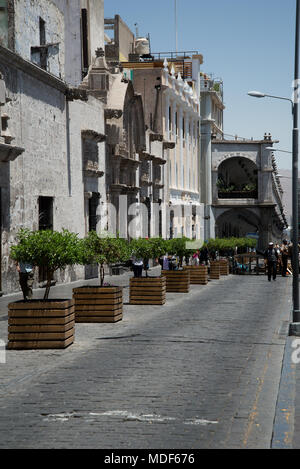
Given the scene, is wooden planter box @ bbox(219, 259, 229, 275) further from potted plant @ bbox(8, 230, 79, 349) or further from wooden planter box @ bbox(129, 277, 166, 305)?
potted plant @ bbox(8, 230, 79, 349)

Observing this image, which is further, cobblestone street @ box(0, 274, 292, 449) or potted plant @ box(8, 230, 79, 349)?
potted plant @ box(8, 230, 79, 349)

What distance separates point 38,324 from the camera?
47.3 feet

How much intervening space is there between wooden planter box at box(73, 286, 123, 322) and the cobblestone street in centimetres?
51

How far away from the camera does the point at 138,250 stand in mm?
26375

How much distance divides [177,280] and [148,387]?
19.7m

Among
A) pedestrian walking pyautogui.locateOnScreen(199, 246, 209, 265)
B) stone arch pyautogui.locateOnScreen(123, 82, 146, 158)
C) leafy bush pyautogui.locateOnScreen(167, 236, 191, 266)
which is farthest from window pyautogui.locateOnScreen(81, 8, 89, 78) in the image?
leafy bush pyautogui.locateOnScreen(167, 236, 191, 266)

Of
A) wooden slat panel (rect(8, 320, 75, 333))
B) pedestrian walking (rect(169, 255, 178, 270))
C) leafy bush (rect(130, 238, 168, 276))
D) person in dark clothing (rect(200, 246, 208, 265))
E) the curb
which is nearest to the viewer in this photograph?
the curb

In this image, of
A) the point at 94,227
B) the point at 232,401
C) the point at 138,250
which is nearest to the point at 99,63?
the point at 94,227

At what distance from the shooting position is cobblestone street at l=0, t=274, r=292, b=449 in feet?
26.7

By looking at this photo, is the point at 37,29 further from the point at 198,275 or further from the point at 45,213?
the point at 198,275

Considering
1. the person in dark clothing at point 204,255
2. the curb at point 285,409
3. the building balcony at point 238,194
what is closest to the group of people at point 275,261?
the person in dark clothing at point 204,255

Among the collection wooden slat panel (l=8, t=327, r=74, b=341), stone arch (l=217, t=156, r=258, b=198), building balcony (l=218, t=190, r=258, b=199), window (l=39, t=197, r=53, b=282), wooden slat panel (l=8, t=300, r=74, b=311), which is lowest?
wooden slat panel (l=8, t=327, r=74, b=341)

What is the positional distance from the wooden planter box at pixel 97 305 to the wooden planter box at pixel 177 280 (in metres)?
11.2

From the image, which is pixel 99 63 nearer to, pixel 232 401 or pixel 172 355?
pixel 172 355
